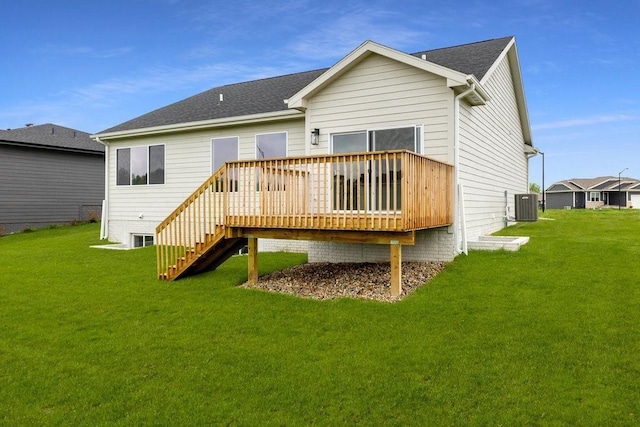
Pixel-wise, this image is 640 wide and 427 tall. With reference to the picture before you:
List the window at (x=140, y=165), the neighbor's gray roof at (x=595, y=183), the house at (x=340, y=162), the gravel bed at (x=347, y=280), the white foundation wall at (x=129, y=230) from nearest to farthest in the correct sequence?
the gravel bed at (x=347, y=280)
the house at (x=340, y=162)
the white foundation wall at (x=129, y=230)
the window at (x=140, y=165)
the neighbor's gray roof at (x=595, y=183)

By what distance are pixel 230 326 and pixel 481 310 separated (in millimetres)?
3361

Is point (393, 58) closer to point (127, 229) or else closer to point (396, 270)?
point (396, 270)

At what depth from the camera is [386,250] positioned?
9.66 metres

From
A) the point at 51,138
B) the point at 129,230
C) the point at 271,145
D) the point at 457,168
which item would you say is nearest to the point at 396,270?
the point at 457,168

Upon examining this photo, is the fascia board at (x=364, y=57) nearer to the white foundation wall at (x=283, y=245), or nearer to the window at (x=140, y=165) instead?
the white foundation wall at (x=283, y=245)

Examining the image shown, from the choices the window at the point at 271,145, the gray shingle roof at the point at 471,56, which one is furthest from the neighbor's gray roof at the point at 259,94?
the window at the point at 271,145

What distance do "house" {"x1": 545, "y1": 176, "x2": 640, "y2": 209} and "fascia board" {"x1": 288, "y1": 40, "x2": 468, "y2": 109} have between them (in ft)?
157

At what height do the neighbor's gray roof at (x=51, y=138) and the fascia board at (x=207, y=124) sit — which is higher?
the neighbor's gray roof at (x=51, y=138)

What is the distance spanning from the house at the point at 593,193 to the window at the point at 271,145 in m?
47.0

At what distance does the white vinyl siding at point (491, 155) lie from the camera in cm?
1005

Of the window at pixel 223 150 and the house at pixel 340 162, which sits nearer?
the house at pixel 340 162

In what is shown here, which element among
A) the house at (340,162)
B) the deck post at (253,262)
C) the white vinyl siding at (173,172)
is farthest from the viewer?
the white vinyl siding at (173,172)

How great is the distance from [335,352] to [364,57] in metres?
6.80

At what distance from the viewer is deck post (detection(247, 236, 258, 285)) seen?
8.33 metres
